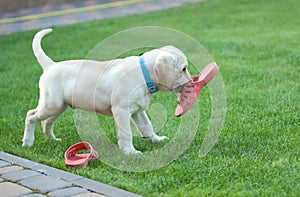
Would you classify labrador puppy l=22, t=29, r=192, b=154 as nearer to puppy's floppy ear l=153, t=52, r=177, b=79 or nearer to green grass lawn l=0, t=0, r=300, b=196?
puppy's floppy ear l=153, t=52, r=177, b=79

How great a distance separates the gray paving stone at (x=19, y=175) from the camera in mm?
4074

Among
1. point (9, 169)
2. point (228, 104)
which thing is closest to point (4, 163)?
point (9, 169)

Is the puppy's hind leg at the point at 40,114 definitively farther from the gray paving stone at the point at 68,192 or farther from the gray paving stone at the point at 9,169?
the gray paving stone at the point at 68,192

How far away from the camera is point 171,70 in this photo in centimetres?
431

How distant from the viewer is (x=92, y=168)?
4234 millimetres

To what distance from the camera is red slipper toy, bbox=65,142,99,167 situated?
425 cm

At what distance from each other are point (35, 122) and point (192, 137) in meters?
1.26

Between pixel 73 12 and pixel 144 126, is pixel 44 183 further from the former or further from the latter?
pixel 73 12

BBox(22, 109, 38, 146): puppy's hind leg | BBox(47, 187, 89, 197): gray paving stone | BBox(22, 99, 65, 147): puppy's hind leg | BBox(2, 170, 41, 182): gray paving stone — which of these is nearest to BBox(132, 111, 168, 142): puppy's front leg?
BBox(22, 99, 65, 147): puppy's hind leg

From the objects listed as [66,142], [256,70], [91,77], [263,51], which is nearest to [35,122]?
[66,142]

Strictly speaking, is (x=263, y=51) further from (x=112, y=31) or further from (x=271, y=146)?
(x=271, y=146)

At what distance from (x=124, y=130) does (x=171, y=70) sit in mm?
549

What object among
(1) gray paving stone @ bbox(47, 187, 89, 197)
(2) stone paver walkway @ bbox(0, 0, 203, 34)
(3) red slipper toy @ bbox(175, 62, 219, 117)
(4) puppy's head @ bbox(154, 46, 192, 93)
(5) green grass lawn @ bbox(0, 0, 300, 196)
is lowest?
(2) stone paver walkway @ bbox(0, 0, 203, 34)

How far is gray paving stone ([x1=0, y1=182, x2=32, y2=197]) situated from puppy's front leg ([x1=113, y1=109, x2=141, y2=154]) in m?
0.85
